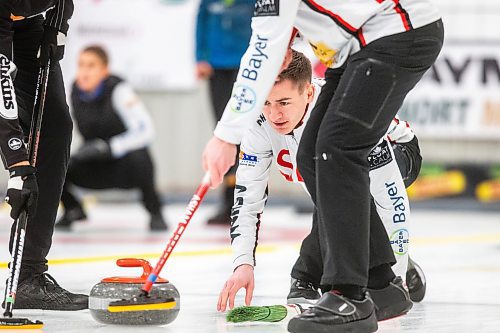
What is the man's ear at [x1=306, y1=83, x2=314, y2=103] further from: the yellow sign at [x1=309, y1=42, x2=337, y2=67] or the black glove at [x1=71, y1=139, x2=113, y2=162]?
the black glove at [x1=71, y1=139, x2=113, y2=162]

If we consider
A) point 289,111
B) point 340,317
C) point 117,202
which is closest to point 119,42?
point 117,202

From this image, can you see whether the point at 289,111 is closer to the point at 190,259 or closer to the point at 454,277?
the point at 454,277

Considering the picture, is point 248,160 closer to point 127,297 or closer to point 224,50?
point 127,297

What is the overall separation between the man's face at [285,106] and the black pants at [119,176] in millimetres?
3405

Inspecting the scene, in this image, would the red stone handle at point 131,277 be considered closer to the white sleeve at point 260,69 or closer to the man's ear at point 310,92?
the white sleeve at point 260,69

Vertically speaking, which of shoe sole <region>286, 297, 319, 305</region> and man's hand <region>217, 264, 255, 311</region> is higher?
man's hand <region>217, 264, 255, 311</region>

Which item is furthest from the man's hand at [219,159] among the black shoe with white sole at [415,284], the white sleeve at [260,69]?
the black shoe with white sole at [415,284]

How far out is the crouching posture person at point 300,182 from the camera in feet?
9.84

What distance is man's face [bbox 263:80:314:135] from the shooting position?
3.11 metres

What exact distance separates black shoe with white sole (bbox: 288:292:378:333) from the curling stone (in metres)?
0.35

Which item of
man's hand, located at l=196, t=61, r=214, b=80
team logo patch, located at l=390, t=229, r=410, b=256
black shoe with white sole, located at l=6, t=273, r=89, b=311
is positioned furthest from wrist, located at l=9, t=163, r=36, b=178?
man's hand, located at l=196, t=61, r=214, b=80

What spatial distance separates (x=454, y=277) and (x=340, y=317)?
66.3 inches

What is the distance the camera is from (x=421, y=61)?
277cm

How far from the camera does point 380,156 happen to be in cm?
328
